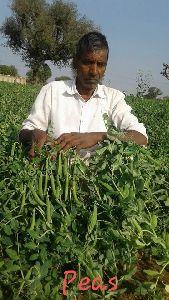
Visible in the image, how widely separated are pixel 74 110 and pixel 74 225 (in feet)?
2.80

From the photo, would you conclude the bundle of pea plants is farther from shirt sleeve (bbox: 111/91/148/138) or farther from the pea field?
shirt sleeve (bbox: 111/91/148/138)

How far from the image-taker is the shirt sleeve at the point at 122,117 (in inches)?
97.3

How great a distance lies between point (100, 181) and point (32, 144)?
36cm

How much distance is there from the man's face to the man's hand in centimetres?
42

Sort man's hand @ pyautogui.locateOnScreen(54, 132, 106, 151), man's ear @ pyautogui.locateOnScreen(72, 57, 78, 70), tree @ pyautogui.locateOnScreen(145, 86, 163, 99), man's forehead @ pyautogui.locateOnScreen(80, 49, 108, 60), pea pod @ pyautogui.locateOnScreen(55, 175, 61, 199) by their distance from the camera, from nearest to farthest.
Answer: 1. pea pod @ pyautogui.locateOnScreen(55, 175, 61, 199)
2. man's hand @ pyautogui.locateOnScreen(54, 132, 106, 151)
3. man's forehead @ pyautogui.locateOnScreen(80, 49, 108, 60)
4. man's ear @ pyautogui.locateOnScreen(72, 57, 78, 70)
5. tree @ pyautogui.locateOnScreen(145, 86, 163, 99)

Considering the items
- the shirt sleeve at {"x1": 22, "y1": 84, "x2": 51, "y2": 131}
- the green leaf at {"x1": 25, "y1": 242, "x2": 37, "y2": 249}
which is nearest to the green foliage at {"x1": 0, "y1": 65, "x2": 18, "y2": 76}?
the shirt sleeve at {"x1": 22, "y1": 84, "x2": 51, "y2": 131}

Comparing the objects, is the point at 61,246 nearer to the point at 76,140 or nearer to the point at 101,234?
the point at 101,234

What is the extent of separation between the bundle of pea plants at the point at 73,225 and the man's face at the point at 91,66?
19.9 inches

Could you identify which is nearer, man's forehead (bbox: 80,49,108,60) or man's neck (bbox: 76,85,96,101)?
man's forehead (bbox: 80,49,108,60)

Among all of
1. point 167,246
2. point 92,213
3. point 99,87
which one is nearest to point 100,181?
point 92,213

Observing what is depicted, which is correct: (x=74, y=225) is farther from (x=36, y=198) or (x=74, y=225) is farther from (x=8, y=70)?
(x=8, y=70)

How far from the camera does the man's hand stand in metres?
2.05

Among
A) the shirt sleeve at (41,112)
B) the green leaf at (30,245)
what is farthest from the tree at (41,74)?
the green leaf at (30,245)

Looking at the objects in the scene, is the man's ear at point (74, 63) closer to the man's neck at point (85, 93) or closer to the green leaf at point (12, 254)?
the man's neck at point (85, 93)
